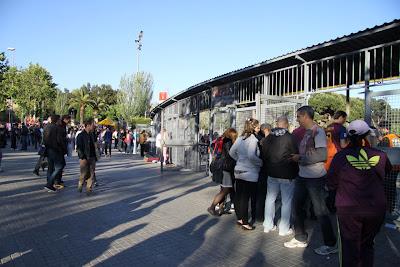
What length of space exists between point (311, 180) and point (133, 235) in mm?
2850

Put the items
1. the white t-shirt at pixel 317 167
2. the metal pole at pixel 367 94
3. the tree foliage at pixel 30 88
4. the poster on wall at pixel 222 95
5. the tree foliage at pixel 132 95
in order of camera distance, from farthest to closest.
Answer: the tree foliage at pixel 132 95, the tree foliage at pixel 30 88, the poster on wall at pixel 222 95, the metal pole at pixel 367 94, the white t-shirt at pixel 317 167

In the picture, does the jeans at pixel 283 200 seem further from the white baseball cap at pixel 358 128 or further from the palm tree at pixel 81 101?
the palm tree at pixel 81 101

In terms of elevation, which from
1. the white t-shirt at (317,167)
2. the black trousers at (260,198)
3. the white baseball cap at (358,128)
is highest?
the white baseball cap at (358,128)

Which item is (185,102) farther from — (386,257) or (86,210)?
(386,257)

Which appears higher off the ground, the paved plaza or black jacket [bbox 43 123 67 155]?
black jacket [bbox 43 123 67 155]

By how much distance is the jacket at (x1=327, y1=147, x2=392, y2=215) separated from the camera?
344 cm

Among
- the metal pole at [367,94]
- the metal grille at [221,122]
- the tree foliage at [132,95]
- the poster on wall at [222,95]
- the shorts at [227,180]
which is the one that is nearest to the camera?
the shorts at [227,180]

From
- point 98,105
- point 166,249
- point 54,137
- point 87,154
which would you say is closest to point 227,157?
point 166,249

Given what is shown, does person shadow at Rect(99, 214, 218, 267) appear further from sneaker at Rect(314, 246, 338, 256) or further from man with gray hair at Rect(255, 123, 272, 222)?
sneaker at Rect(314, 246, 338, 256)

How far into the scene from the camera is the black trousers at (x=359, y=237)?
3.46m

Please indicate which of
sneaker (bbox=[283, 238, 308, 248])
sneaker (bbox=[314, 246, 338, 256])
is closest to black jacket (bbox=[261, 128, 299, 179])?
sneaker (bbox=[283, 238, 308, 248])

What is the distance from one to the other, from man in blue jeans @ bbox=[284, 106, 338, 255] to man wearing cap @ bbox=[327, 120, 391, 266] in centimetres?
167

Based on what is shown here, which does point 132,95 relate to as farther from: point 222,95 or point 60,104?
point 222,95

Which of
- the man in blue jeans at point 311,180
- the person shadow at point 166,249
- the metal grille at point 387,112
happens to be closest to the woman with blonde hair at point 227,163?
the person shadow at point 166,249
